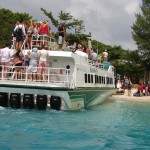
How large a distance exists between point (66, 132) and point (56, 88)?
5705 mm

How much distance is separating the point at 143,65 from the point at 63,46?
3519 centimetres

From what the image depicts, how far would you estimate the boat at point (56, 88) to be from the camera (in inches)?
751

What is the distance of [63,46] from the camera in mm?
23172

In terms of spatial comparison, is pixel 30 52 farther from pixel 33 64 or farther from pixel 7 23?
pixel 7 23

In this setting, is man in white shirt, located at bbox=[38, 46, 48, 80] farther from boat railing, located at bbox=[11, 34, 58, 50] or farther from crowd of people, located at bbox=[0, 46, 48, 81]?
boat railing, located at bbox=[11, 34, 58, 50]

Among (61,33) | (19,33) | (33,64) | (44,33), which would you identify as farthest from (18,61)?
(61,33)

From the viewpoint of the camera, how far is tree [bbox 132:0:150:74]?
184ft

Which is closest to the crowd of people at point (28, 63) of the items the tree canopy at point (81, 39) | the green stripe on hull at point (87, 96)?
the green stripe on hull at point (87, 96)

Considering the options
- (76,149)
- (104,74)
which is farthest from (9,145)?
(104,74)

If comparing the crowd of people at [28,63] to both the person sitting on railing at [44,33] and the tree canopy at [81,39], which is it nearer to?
the person sitting on railing at [44,33]

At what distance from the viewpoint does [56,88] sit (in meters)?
19.0

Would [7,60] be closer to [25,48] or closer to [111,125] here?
[25,48]

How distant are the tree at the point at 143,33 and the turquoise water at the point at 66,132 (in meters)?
39.2

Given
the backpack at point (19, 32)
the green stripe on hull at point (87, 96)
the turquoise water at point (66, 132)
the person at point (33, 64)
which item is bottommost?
the turquoise water at point (66, 132)
